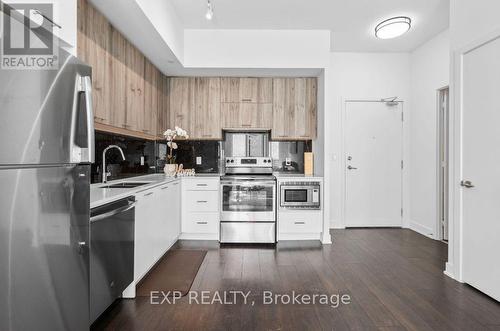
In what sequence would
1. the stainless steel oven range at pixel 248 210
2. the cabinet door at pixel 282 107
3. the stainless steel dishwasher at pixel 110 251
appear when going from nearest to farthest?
the stainless steel dishwasher at pixel 110 251
the stainless steel oven range at pixel 248 210
the cabinet door at pixel 282 107

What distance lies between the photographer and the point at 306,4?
11.6 ft

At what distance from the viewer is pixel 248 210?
Result: 420 centimetres

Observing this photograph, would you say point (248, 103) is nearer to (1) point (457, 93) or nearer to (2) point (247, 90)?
(2) point (247, 90)

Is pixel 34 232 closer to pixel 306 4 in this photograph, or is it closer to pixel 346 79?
pixel 306 4

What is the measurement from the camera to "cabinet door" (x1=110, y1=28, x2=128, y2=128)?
2.91 metres

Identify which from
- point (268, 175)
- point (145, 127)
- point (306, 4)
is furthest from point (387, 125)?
point (145, 127)

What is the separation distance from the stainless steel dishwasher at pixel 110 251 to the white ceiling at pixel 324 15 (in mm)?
2521

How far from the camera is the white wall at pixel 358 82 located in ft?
16.4

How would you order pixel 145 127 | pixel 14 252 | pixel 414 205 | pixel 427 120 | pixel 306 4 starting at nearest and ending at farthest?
pixel 14 252
pixel 306 4
pixel 145 127
pixel 427 120
pixel 414 205

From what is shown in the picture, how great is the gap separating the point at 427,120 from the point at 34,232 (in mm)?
4909

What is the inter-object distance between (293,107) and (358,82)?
1.25 meters

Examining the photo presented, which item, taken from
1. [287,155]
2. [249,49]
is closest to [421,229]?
[287,155]

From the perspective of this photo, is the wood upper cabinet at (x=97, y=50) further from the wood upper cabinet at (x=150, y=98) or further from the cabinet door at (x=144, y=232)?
the wood upper cabinet at (x=150, y=98)

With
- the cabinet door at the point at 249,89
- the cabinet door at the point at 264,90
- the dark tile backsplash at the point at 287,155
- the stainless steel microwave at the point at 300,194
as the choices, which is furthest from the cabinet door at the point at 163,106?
the stainless steel microwave at the point at 300,194
